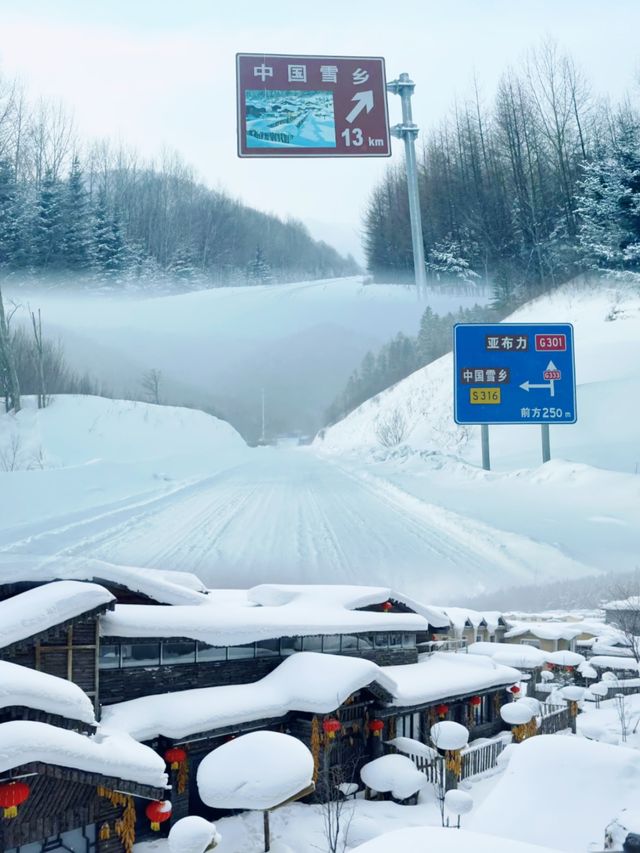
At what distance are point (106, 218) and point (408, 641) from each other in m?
12.6

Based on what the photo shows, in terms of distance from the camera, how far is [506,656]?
2202 cm

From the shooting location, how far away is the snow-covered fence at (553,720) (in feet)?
56.7

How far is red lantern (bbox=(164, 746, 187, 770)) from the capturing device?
1002cm

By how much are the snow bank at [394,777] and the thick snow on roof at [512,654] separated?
10381mm

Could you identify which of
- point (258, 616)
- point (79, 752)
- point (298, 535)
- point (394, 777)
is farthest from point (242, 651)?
point (298, 535)

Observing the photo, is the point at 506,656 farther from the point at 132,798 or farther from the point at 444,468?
the point at 444,468

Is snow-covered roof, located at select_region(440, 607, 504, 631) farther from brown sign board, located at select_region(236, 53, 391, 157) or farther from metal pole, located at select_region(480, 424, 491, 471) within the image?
brown sign board, located at select_region(236, 53, 391, 157)

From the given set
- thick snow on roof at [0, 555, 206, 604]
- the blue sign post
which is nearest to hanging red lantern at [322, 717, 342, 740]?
thick snow on roof at [0, 555, 206, 604]

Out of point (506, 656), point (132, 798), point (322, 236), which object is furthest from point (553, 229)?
point (506, 656)

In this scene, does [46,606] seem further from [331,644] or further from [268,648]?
[331,644]

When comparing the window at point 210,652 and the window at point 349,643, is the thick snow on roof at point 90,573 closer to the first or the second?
the window at point 210,652

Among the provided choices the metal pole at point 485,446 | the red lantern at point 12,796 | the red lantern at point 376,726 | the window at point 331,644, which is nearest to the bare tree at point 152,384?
the metal pole at point 485,446

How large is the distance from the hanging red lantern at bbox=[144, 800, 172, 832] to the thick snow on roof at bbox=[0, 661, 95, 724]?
4.94 ft

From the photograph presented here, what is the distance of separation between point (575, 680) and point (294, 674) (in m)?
19.9
